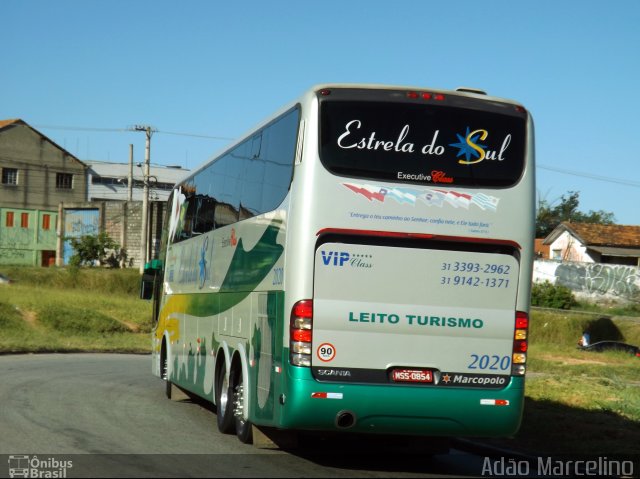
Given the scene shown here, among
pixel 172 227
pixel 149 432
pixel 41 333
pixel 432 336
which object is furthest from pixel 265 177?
pixel 41 333

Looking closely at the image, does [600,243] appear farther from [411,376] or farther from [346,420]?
[346,420]

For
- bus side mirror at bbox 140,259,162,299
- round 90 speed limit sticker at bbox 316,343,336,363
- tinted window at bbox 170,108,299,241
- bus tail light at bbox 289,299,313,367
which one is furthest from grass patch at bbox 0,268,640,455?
bus side mirror at bbox 140,259,162,299

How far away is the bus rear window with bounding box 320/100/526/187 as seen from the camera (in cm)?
1062

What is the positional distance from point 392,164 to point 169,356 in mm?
9791

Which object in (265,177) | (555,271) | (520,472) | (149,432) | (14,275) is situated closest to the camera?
(520,472)

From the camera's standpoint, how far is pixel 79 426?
1355 centimetres

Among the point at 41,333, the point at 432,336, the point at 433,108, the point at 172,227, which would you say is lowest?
the point at 41,333

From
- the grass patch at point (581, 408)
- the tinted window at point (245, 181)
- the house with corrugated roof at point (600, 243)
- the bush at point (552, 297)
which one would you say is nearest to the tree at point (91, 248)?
the bush at point (552, 297)

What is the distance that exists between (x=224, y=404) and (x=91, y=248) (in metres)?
53.9

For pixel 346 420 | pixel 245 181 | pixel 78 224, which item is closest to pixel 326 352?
pixel 346 420

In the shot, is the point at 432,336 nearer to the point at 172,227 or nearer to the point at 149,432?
the point at 149,432

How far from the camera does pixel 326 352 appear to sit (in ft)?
34.5

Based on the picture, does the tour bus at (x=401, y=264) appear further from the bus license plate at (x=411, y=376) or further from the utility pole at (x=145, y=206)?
the utility pole at (x=145, y=206)

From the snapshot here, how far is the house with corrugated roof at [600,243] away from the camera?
68.2m
